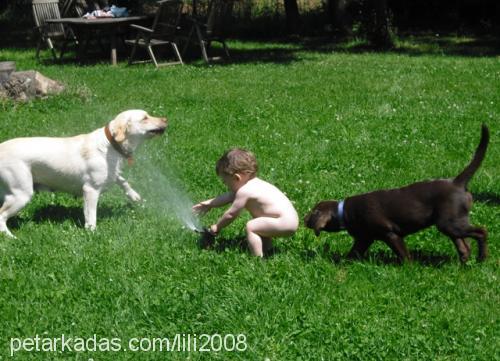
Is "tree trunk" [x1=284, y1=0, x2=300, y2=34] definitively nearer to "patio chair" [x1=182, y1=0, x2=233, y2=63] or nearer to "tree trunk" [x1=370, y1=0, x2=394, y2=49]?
"tree trunk" [x1=370, y1=0, x2=394, y2=49]

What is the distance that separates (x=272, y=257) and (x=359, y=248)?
0.66 meters

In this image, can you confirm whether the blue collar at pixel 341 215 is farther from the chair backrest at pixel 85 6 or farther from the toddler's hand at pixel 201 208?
the chair backrest at pixel 85 6

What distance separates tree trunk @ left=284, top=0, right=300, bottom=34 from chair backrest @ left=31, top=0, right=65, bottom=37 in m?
8.43

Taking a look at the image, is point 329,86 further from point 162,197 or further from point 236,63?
point 162,197

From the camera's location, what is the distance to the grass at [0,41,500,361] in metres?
4.37

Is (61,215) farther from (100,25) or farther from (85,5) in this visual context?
(85,5)

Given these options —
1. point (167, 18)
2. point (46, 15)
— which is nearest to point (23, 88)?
point (167, 18)

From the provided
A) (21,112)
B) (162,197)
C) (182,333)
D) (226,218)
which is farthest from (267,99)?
(182,333)

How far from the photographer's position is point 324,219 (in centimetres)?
533

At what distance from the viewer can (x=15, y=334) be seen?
174 inches

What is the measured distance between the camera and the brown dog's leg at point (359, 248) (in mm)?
5383

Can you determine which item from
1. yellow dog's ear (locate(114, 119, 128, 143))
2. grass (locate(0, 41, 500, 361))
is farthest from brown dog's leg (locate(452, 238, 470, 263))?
yellow dog's ear (locate(114, 119, 128, 143))

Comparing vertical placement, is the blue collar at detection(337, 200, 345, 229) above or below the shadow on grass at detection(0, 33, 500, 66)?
above

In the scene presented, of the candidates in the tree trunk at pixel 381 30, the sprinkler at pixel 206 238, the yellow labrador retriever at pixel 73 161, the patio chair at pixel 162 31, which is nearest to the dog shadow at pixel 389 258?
the sprinkler at pixel 206 238
